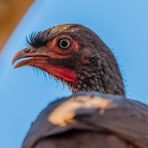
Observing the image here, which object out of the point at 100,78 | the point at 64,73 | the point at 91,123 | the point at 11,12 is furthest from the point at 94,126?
the point at 64,73

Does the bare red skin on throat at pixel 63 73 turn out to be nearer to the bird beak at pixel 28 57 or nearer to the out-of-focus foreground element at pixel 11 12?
the bird beak at pixel 28 57

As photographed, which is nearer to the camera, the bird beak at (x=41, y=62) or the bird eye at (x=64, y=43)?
the bird beak at (x=41, y=62)

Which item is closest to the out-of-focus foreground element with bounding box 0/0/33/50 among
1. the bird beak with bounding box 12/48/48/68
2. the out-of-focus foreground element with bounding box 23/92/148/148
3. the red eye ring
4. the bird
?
the bird

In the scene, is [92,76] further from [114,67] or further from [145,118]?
[145,118]

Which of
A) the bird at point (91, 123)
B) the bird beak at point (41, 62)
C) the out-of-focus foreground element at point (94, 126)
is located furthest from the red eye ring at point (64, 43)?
the out-of-focus foreground element at point (94, 126)

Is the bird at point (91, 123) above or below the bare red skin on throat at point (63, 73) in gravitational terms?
below

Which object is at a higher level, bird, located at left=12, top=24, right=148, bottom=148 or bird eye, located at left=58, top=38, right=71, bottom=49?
bird eye, located at left=58, top=38, right=71, bottom=49

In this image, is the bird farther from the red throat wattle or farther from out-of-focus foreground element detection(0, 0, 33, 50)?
the red throat wattle
